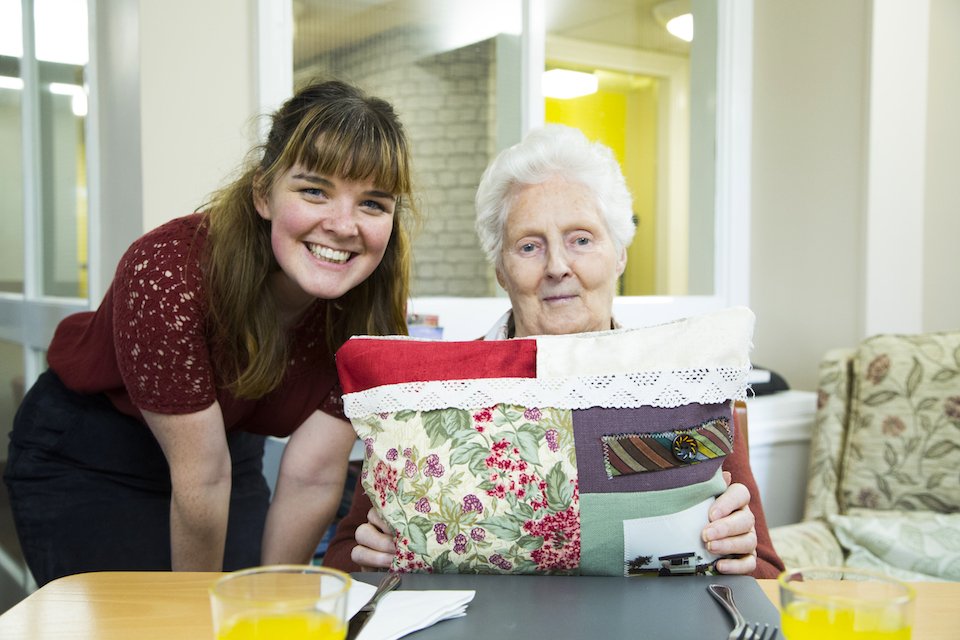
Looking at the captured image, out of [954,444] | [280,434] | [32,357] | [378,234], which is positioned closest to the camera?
[378,234]

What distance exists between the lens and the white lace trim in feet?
2.85

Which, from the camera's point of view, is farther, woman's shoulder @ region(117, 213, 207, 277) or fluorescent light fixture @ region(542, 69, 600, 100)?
fluorescent light fixture @ region(542, 69, 600, 100)

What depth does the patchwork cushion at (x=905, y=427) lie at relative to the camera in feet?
6.40

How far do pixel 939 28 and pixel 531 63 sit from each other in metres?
1.49

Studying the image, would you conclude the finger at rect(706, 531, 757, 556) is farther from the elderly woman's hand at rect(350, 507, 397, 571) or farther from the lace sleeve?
the lace sleeve

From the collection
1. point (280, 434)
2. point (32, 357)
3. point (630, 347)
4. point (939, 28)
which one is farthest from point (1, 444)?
point (939, 28)

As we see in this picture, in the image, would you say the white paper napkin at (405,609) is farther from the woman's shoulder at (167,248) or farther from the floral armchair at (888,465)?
the floral armchair at (888,465)

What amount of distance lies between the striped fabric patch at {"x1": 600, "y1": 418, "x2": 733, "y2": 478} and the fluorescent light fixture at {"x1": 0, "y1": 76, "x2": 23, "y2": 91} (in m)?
2.13

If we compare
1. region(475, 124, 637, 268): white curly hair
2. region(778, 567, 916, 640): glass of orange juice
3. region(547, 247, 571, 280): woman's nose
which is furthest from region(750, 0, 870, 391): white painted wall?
region(778, 567, 916, 640): glass of orange juice

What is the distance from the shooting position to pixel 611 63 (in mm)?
3045

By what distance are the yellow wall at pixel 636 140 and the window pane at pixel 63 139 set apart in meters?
1.81

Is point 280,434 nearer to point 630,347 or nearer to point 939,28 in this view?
point 630,347

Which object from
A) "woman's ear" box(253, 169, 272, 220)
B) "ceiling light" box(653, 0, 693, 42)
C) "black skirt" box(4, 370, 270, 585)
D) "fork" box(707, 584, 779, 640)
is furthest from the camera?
"ceiling light" box(653, 0, 693, 42)

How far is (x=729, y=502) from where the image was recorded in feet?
3.08
